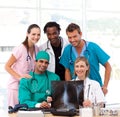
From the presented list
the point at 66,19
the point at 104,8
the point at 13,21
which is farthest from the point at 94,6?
the point at 13,21

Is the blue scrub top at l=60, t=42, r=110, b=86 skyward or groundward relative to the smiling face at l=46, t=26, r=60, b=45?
groundward

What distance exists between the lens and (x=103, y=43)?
4.76m

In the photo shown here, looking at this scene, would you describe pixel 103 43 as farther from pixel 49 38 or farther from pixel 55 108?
pixel 55 108

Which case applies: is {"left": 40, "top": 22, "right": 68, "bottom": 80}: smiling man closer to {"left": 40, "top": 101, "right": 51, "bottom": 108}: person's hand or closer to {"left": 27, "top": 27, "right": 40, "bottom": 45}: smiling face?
{"left": 27, "top": 27, "right": 40, "bottom": 45}: smiling face

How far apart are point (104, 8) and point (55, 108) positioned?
2835 millimetres

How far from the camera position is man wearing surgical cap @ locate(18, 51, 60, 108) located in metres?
2.58

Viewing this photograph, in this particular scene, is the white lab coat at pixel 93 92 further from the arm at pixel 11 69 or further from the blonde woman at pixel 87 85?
the arm at pixel 11 69

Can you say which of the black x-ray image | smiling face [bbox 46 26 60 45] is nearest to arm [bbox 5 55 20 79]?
smiling face [bbox 46 26 60 45]

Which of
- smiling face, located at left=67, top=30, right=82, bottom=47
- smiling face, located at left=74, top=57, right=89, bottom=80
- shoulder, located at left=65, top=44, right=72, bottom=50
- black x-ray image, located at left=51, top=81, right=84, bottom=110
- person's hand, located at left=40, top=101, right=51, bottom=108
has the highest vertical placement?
smiling face, located at left=67, top=30, right=82, bottom=47

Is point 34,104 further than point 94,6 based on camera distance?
No

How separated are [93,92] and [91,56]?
49cm

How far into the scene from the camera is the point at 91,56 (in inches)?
116

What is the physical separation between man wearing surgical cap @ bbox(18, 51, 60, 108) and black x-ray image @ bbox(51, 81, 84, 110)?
16cm

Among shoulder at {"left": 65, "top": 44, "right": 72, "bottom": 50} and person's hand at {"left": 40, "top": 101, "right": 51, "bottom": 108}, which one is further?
shoulder at {"left": 65, "top": 44, "right": 72, "bottom": 50}
